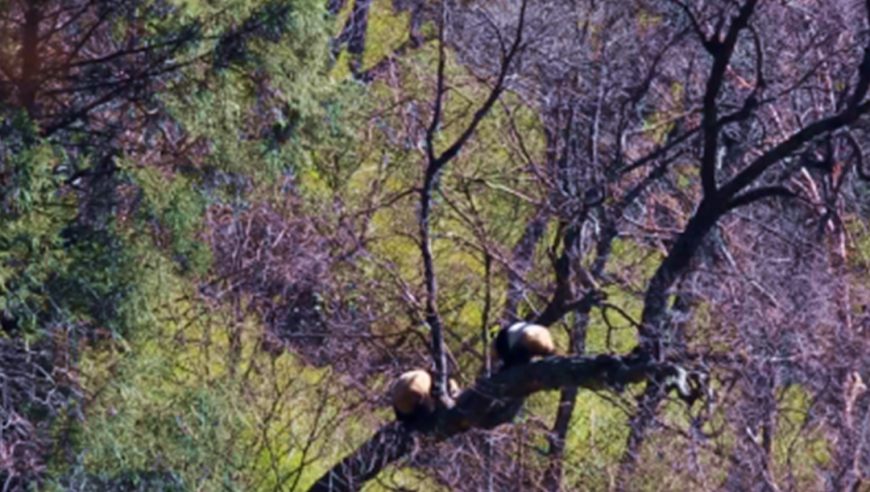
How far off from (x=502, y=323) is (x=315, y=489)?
7.41ft

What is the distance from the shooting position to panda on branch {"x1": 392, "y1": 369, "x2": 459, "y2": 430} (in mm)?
10328

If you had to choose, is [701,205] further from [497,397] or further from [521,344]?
[497,397]

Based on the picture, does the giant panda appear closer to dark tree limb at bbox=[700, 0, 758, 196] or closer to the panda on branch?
the panda on branch

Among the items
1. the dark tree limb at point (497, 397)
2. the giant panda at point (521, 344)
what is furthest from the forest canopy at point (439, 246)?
the giant panda at point (521, 344)

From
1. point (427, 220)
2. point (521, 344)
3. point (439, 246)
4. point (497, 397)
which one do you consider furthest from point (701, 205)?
point (439, 246)

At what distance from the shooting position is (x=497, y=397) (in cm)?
966

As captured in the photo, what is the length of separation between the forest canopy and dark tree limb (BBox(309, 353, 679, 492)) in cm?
2

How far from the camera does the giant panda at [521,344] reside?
970 centimetres

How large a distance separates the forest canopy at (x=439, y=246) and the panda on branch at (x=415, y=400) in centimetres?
7

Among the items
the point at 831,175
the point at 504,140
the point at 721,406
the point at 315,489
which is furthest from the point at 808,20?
the point at 315,489

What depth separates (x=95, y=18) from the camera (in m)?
10.6

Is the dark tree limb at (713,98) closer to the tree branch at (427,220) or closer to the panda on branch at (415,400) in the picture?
the tree branch at (427,220)

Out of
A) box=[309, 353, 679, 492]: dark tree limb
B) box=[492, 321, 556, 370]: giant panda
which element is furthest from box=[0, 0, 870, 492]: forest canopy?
box=[492, 321, 556, 370]: giant panda

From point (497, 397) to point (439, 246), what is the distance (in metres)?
4.96
